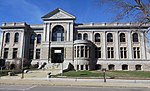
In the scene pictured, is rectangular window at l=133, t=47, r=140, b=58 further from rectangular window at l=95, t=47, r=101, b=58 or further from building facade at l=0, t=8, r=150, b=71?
rectangular window at l=95, t=47, r=101, b=58

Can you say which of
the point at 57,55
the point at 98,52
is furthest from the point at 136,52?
the point at 57,55

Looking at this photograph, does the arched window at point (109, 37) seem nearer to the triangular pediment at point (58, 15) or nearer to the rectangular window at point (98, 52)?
the rectangular window at point (98, 52)

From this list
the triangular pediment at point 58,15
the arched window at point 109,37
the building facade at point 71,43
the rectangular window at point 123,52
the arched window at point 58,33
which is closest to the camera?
the building facade at point 71,43

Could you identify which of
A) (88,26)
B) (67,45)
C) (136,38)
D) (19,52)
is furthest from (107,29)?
(19,52)

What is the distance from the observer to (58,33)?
141ft

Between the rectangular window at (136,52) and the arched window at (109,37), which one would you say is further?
the arched window at (109,37)

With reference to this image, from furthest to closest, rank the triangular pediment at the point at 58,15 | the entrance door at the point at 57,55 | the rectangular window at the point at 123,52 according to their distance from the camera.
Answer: the triangular pediment at the point at 58,15 < the entrance door at the point at 57,55 < the rectangular window at the point at 123,52

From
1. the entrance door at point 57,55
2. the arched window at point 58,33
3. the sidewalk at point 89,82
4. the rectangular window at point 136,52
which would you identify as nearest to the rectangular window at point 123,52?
the rectangular window at point 136,52

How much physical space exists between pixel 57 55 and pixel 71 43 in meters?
5.70

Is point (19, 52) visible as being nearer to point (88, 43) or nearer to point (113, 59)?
point (88, 43)

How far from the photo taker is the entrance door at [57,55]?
42050mm

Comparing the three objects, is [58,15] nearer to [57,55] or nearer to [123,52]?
[57,55]

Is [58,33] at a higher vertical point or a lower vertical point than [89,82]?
higher

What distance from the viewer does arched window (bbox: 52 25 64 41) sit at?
42.7 metres
